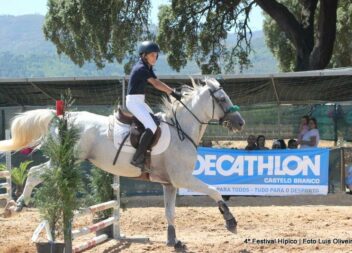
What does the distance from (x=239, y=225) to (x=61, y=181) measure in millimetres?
4407

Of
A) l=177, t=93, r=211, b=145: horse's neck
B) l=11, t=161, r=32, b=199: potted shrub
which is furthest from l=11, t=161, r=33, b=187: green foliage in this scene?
l=177, t=93, r=211, b=145: horse's neck

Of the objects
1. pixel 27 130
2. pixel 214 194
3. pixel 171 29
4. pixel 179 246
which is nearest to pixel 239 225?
pixel 179 246

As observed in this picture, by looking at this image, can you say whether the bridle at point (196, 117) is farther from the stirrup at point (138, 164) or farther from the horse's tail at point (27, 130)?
the horse's tail at point (27, 130)

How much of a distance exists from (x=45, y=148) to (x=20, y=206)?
132 cm

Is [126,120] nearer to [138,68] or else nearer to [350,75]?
[138,68]

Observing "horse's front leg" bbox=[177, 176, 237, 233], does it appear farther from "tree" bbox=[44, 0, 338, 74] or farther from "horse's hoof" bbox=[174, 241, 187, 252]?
"tree" bbox=[44, 0, 338, 74]

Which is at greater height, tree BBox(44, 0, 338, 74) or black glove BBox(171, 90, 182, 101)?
tree BBox(44, 0, 338, 74)

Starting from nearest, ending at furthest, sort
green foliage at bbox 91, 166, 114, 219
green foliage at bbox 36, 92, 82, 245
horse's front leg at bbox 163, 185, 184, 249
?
green foliage at bbox 36, 92, 82, 245
horse's front leg at bbox 163, 185, 184, 249
green foliage at bbox 91, 166, 114, 219

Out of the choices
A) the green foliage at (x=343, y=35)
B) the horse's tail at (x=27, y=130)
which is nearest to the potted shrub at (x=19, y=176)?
the horse's tail at (x=27, y=130)

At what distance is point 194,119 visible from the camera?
28.0 feet

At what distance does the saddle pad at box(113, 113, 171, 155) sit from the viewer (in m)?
8.23

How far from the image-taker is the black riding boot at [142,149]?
798 cm

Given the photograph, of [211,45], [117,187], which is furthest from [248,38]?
[117,187]

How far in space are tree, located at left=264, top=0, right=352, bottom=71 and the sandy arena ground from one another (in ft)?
37.0
